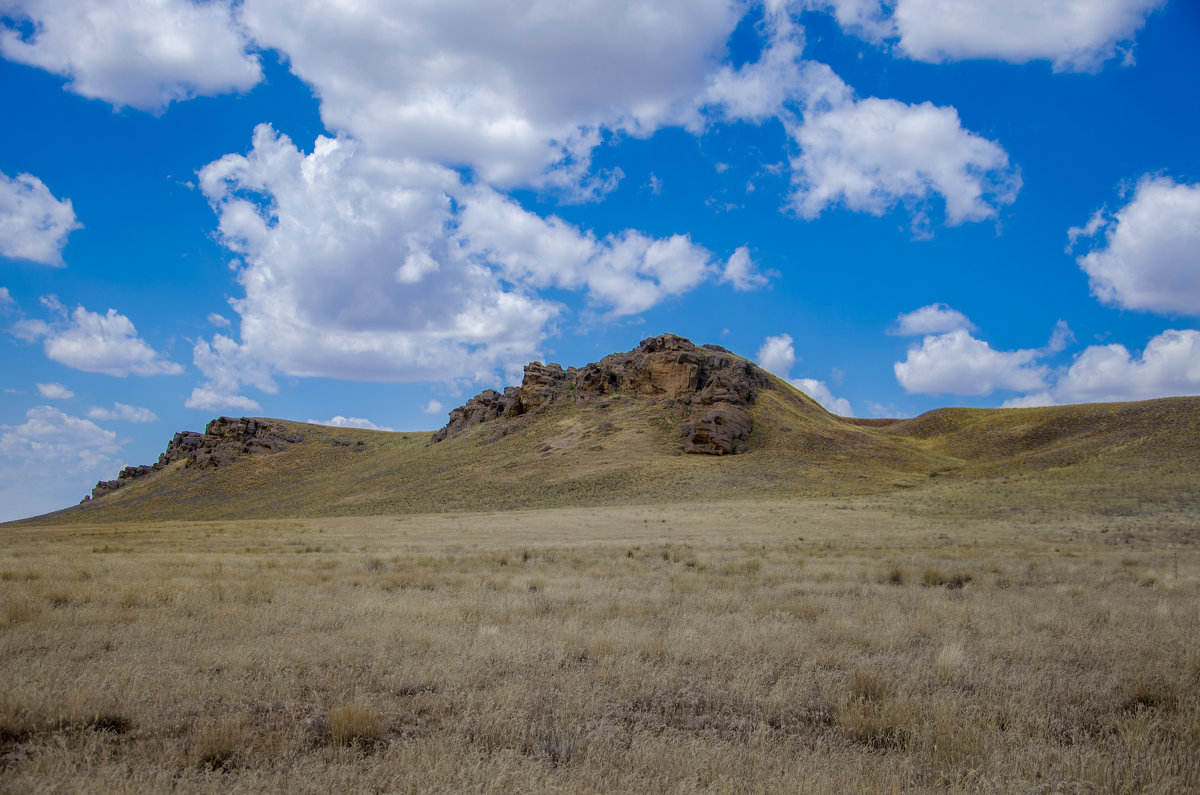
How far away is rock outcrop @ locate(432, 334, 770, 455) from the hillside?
30cm

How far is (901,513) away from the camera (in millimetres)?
38781

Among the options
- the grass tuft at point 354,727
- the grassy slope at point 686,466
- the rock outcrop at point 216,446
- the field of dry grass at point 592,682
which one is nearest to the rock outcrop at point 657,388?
the grassy slope at point 686,466

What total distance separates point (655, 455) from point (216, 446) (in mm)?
90386

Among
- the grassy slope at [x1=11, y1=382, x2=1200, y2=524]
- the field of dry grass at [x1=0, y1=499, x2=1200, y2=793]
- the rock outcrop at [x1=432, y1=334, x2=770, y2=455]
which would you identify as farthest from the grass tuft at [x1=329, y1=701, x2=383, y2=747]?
the rock outcrop at [x1=432, y1=334, x2=770, y2=455]

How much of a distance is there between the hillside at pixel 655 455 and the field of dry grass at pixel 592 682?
37.6m

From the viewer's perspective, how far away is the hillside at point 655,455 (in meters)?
56.7

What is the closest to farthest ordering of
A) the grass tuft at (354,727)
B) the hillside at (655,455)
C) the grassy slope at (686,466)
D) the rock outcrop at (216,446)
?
the grass tuft at (354,727) < the grassy slope at (686,466) < the hillside at (655,455) < the rock outcrop at (216,446)

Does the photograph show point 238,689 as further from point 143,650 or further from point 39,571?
point 39,571

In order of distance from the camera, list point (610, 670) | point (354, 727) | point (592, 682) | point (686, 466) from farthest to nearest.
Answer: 1. point (686, 466)
2. point (610, 670)
3. point (592, 682)
4. point (354, 727)

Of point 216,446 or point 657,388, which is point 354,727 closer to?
point 657,388

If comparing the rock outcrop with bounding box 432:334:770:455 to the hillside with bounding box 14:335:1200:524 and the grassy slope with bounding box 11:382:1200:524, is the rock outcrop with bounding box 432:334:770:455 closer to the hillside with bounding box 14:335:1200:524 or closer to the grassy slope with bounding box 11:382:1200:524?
the hillside with bounding box 14:335:1200:524

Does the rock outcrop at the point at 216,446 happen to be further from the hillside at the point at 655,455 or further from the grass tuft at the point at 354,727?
the grass tuft at the point at 354,727

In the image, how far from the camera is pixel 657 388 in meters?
96.1

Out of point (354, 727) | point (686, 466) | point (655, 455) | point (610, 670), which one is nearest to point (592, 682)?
point (610, 670)
